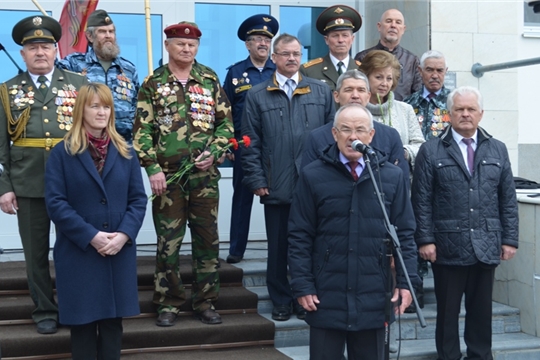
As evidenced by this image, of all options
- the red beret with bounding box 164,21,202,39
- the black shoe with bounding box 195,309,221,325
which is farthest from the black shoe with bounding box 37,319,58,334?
the red beret with bounding box 164,21,202,39

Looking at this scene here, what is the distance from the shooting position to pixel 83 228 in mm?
4797

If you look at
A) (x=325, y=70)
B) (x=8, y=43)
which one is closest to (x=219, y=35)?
(x=8, y=43)

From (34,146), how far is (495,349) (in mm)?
3500

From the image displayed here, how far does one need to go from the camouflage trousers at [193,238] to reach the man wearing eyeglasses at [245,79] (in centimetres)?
108

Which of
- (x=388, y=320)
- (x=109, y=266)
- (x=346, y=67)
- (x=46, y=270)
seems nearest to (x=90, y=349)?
(x=109, y=266)

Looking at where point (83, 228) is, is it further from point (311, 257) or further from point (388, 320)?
point (388, 320)

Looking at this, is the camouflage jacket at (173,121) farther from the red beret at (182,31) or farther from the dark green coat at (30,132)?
the dark green coat at (30,132)

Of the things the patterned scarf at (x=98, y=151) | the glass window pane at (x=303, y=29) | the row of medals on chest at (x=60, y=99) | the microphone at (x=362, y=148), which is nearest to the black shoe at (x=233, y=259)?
the row of medals on chest at (x=60, y=99)

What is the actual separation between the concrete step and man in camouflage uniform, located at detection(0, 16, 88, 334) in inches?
65.5

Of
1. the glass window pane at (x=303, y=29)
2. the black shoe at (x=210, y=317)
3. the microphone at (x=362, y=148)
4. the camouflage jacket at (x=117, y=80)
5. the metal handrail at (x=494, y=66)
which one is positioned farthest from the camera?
the glass window pane at (x=303, y=29)

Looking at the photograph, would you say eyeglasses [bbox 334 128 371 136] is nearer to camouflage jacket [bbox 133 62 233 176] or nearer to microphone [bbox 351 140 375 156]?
microphone [bbox 351 140 375 156]

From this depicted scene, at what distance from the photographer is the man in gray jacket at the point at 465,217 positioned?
564 cm

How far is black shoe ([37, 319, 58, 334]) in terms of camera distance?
5.56 m

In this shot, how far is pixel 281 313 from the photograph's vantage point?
6191 millimetres
